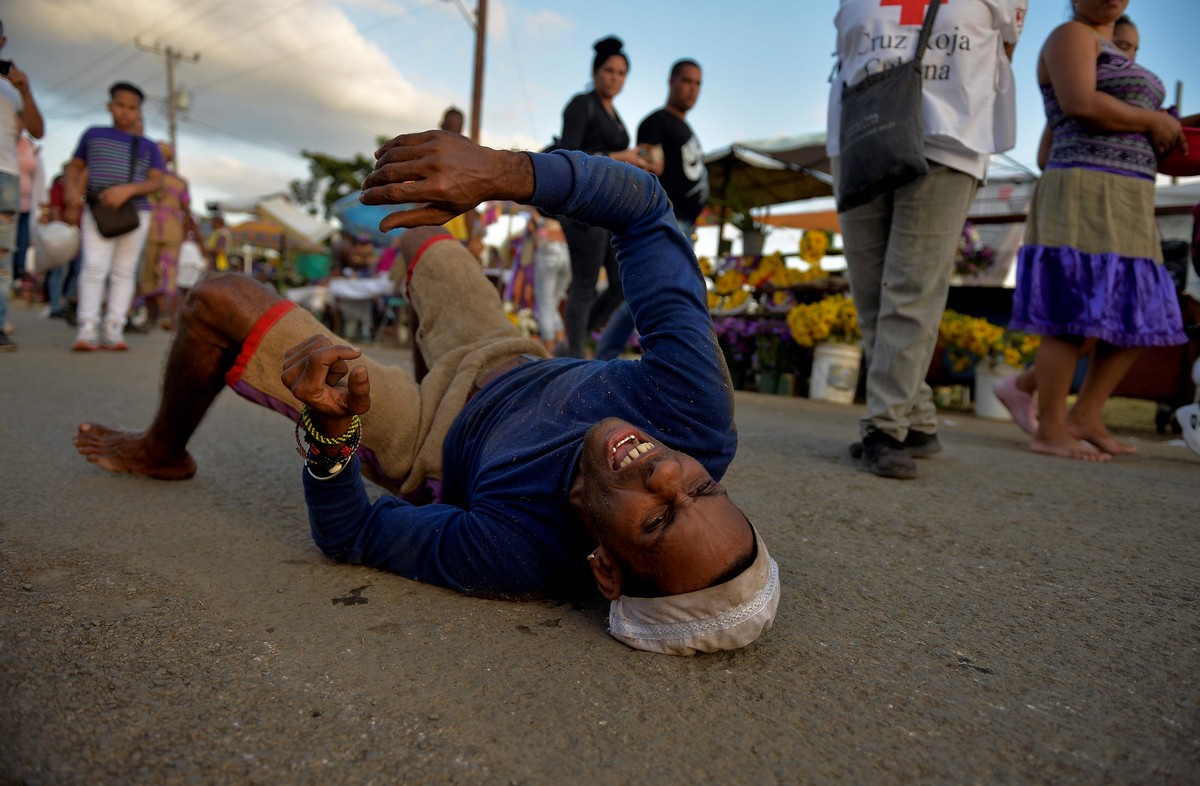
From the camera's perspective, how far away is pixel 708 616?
4.41 ft

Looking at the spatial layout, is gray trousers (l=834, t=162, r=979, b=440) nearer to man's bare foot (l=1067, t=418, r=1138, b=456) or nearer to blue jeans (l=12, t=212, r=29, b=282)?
man's bare foot (l=1067, t=418, r=1138, b=456)

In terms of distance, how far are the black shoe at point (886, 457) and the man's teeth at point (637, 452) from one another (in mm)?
1789

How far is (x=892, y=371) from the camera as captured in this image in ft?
9.66

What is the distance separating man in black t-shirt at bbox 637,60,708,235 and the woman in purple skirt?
1899 mm

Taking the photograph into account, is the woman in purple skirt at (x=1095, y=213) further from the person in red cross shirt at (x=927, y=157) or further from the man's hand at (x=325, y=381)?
the man's hand at (x=325, y=381)

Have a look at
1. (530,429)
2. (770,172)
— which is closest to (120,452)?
(530,429)

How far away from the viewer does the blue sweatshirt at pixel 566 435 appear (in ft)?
5.08

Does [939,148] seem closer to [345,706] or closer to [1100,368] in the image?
[1100,368]

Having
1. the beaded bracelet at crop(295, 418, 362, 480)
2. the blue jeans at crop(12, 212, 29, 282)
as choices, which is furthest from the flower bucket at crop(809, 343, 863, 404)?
the blue jeans at crop(12, 212, 29, 282)

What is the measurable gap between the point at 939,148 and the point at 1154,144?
1.22 metres

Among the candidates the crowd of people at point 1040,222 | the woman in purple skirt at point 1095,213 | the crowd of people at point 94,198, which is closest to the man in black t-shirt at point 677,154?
the crowd of people at point 1040,222

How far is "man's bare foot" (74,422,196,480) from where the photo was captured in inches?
89.5

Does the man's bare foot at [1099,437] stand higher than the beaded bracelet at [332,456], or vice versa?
the beaded bracelet at [332,456]

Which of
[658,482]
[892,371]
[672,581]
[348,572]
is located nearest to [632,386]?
[658,482]
